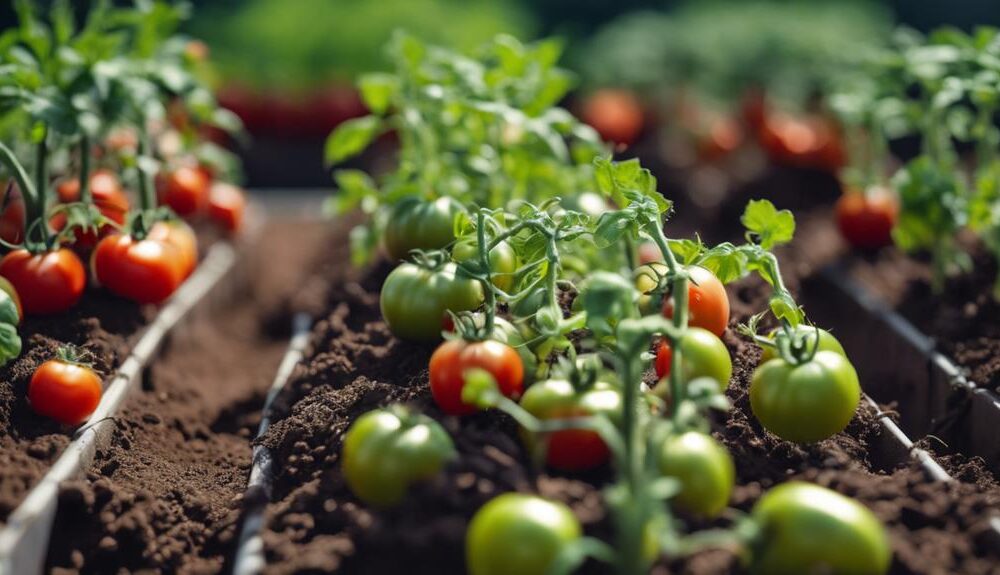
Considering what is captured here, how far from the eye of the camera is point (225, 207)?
4.77 m

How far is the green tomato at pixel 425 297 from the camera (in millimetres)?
2738

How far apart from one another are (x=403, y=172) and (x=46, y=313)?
128cm

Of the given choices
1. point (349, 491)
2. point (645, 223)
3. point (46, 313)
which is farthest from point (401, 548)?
point (46, 313)

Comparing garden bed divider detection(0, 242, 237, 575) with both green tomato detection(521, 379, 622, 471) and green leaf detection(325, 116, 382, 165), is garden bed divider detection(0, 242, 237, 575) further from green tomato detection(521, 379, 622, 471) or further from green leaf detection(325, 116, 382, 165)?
green tomato detection(521, 379, 622, 471)

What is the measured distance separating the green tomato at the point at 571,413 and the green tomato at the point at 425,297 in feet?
1.76

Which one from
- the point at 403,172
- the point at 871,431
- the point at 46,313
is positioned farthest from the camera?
the point at 403,172

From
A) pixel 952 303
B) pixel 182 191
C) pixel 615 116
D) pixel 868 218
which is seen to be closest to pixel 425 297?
pixel 182 191

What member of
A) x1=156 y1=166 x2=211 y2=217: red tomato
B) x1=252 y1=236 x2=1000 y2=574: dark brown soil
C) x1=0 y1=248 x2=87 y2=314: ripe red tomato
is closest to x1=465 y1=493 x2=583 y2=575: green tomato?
x1=252 y1=236 x2=1000 y2=574: dark brown soil

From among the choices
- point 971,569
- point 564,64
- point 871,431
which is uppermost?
point 971,569

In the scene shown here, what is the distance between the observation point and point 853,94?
4.53 m

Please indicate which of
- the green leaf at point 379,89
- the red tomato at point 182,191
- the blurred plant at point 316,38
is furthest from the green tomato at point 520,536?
the blurred plant at point 316,38

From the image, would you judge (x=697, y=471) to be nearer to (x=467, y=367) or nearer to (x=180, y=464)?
(x=467, y=367)

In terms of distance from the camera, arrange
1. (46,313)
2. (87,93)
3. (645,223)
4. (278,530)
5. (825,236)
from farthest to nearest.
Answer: (825,236) < (87,93) < (46,313) < (645,223) < (278,530)

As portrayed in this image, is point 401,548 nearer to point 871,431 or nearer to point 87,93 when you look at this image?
point 871,431
